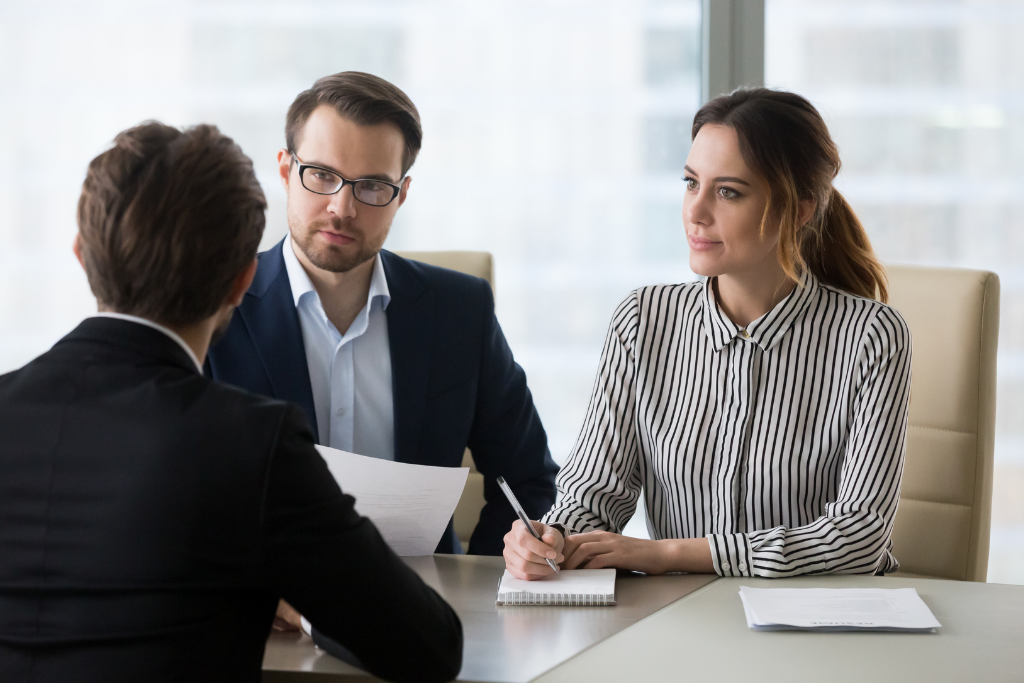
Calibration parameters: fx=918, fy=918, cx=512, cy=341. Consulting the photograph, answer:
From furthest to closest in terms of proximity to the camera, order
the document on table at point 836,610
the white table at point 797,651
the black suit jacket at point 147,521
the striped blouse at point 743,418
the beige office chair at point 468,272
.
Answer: the beige office chair at point 468,272 → the striped blouse at point 743,418 → the document on table at point 836,610 → the white table at point 797,651 → the black suit jacket at point 147,521

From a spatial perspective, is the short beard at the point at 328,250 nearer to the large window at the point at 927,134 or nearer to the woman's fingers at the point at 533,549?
the woman's fingers at the point at 533,549

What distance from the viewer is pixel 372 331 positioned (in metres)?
1.89

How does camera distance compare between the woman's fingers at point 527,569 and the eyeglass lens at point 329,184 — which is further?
the eyeglass lens at point 329,184

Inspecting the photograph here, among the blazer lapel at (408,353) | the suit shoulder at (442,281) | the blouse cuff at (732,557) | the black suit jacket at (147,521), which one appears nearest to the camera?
the black suit jacket at (147,521)

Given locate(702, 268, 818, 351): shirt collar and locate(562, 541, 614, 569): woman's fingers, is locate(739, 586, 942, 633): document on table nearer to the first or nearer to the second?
locate(562, 541, 614, 569): woman's fingers

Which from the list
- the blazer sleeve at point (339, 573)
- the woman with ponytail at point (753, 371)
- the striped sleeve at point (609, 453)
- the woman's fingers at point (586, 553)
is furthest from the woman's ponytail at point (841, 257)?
the blazer sleeve at point (339, 573)

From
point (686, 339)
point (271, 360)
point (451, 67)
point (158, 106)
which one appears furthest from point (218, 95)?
point (686, 339)

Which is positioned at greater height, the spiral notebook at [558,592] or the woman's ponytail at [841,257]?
the woman's ponytail at [841,257]

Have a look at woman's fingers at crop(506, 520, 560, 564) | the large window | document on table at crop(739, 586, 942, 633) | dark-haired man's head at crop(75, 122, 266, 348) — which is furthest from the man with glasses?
the large window

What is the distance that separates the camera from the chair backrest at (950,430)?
1.96 meters

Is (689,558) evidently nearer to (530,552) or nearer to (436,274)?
(530,552)

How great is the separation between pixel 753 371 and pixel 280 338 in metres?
0.91

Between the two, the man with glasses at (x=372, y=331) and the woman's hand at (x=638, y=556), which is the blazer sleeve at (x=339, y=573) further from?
the man with glasses at (x=372, y=331)

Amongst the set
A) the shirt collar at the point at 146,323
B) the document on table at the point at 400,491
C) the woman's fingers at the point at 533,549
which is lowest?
the woman's fingers at the point at 533,549
